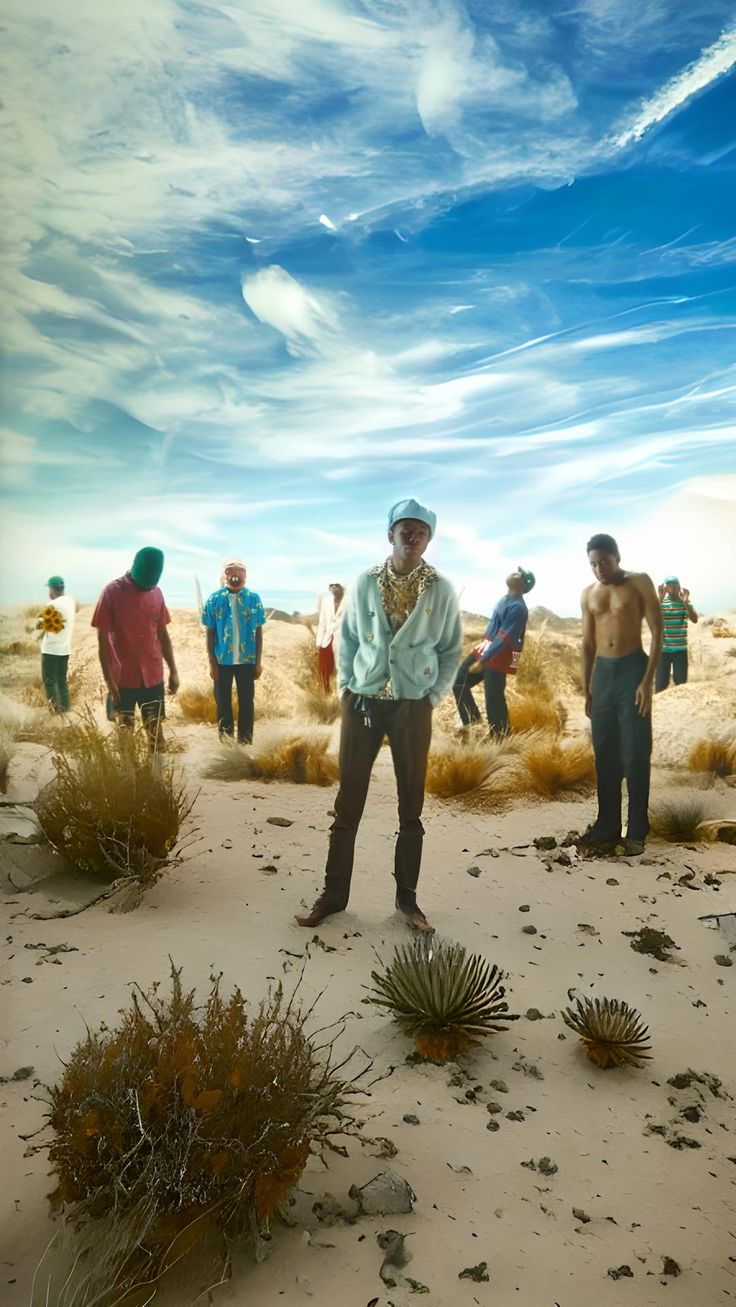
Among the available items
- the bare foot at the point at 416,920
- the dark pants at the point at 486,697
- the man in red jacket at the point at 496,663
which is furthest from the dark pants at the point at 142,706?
the dark pants at the point at 486,697

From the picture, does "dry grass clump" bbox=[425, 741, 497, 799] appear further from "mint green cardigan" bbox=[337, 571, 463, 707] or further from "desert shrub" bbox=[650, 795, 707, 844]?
"mint green cardigan" bbox=[337, 571, 463, 707]

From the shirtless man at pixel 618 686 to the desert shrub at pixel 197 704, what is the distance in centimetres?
184

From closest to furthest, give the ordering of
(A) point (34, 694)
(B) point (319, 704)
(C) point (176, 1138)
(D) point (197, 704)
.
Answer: (C) point (176, 1138) < (A) point (34, 694) < (D) point (197, 704) < (B) point (319, 704)

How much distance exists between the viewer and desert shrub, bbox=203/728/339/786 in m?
4.21

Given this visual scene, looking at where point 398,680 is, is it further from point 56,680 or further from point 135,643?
point 56,680

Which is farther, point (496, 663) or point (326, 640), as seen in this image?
A: point (326, 640)

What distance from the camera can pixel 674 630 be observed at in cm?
451

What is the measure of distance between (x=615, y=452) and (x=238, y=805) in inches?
85.1

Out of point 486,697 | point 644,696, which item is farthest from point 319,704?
point 644,696

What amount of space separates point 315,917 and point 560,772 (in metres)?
1.47

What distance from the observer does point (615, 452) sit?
3627 mm

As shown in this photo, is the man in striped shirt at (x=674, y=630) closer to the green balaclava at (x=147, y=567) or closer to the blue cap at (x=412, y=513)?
the blue cap at (x=412, y=513)

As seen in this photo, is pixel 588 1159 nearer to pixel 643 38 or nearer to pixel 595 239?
pixel 595 239

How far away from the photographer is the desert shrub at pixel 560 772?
4160mm
